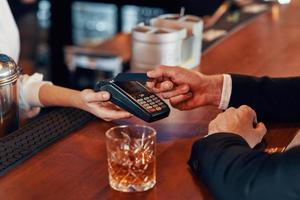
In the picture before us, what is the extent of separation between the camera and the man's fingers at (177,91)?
4.65 ft

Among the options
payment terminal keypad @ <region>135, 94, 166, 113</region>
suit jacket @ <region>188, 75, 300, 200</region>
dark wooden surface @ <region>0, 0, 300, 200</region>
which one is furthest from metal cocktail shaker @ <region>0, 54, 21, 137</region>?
suit jacket @ <region>188, 75, 300, 200</region>

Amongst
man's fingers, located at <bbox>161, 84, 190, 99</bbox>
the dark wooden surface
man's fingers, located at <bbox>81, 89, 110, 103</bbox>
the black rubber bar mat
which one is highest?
man's fingers, located at <bbox>81, 89, 110, 103</bbox>

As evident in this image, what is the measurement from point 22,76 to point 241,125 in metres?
0.63

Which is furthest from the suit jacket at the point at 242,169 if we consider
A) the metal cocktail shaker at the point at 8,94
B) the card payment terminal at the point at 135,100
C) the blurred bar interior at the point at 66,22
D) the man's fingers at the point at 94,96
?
the blurred bar interior at the point at 66,22

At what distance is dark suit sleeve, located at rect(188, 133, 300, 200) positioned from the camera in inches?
38.0

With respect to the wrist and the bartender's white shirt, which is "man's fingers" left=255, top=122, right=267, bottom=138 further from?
the bartender's white shirt

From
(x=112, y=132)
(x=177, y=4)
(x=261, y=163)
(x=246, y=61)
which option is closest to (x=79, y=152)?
(x=112, y=132)

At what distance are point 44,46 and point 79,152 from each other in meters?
3.22

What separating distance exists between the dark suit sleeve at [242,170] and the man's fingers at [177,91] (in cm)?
27

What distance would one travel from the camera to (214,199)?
108 centimetres

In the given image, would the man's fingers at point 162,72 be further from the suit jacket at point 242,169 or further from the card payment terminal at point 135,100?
the suit jacket at point 242,169

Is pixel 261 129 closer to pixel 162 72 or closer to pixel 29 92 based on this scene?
pixel 162 72

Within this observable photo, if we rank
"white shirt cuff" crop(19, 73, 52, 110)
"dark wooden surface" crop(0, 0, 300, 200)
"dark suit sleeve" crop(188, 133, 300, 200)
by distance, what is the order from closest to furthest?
"dark suit sleeve" crop(188, 133, 300, 200) < "dark wooden surface" crop(0, 0, 300, 200) < "white shirt cuff" crop(19, 73, 52, 110)

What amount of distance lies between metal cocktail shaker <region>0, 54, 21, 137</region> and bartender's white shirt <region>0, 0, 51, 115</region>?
0.14 meters
